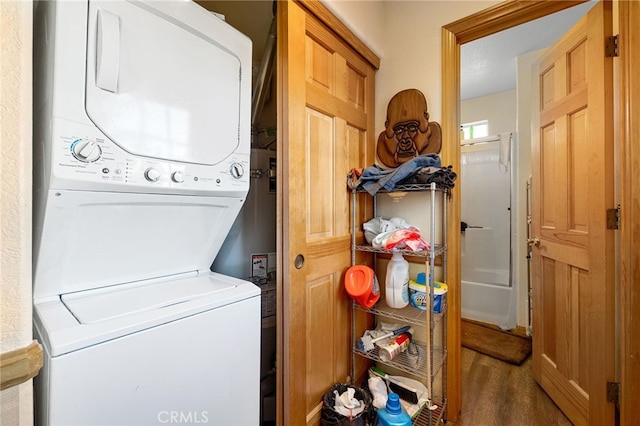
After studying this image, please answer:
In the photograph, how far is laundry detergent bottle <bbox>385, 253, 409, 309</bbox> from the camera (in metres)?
1.41

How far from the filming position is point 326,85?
136 centimetres

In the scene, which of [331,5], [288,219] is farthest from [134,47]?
[331,5]

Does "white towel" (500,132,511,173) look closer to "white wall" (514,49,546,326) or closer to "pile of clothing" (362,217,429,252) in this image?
"white wall" (514,49,546,326)

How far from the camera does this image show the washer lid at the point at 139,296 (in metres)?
0.67

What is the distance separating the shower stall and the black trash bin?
2.05 metres

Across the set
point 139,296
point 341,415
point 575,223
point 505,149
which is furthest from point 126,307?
point 505,149

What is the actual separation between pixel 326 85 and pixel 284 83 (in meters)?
0.31

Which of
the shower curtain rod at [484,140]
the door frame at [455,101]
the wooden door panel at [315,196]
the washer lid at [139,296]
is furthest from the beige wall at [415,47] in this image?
the shower curtain rod at [484,140]

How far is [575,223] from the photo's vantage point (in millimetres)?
1479

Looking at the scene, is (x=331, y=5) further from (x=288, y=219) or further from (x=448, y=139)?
(x=288, y=219)

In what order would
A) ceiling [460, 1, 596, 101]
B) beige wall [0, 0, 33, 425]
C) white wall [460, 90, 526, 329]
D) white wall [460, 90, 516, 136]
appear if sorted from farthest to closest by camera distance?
1. white wall [460, 90, 516, 136]
2. white wall [460, 90, 526, 329]
3. ceiling [460, 1, 596, 101]
4. beige wall [0, 0, 33, 425]

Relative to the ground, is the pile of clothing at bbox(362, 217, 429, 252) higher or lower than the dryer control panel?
lower

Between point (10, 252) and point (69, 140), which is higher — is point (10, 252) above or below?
below

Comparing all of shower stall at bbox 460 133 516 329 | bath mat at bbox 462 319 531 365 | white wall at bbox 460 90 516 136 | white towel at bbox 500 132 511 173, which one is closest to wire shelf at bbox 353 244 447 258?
bath mat at bbox 462 319 531 365
